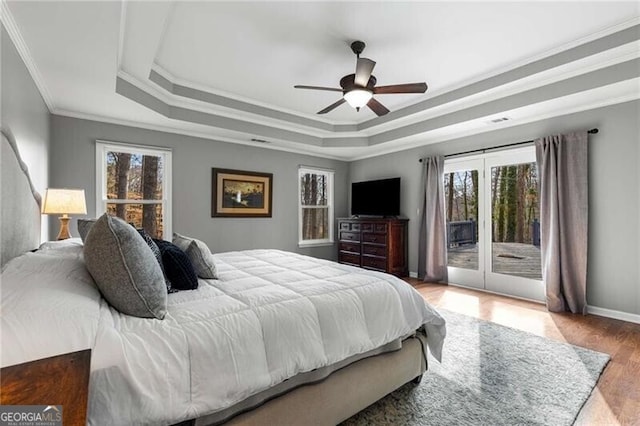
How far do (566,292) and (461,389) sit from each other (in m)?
2.53

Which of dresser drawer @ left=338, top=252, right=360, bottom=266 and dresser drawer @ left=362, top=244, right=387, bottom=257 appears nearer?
dresser drawer @ left=362, top=244, right=387, bottom=257

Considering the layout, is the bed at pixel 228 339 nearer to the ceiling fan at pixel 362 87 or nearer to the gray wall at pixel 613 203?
the ceiling fan at pixel 362 87

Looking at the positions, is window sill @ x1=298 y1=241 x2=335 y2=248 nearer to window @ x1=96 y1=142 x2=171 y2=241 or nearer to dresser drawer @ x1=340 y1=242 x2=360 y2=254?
dresser drawer @ x1=340 y1=242 x2=360 y2=254

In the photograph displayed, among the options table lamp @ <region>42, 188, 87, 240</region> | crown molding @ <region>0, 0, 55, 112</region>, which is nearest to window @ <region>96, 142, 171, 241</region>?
crown molding @ <region>0, 0, 55, 112</region>

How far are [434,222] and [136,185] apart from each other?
461cm

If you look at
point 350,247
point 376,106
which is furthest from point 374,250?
point 376,106

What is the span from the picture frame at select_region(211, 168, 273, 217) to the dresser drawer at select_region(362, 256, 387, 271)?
197 centimetres

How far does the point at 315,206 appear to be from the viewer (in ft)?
20.5

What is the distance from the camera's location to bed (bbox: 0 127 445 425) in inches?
39.8

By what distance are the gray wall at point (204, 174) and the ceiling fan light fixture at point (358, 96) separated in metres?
2.69

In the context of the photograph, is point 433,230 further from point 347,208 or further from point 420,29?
point 420,29

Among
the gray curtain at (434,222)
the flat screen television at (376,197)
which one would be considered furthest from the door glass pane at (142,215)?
the gray curtain at (434,222)

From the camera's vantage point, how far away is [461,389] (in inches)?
80.6

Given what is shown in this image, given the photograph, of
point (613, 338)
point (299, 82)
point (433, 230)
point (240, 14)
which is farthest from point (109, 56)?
point (613, 338)
